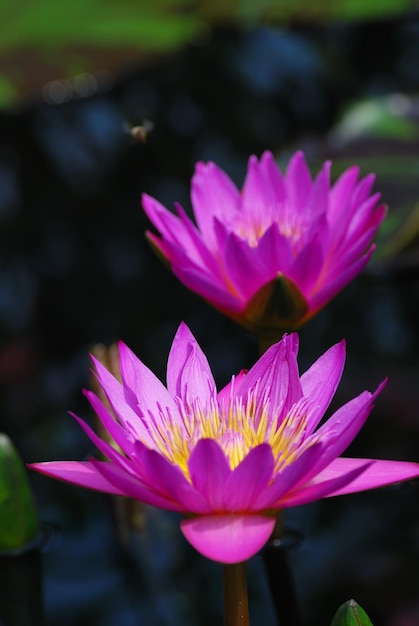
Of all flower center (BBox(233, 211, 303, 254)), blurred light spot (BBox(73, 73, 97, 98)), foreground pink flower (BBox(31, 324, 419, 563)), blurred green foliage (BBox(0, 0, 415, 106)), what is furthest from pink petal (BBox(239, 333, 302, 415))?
blurred light spot (BBox(73, 73, 97, 98))

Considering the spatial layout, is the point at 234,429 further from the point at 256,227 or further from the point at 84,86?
the point at 84,86

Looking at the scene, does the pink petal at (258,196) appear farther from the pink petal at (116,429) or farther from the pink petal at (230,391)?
the pink petal at (116,429)

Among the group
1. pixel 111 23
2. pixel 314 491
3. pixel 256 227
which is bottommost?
pixel 314 491

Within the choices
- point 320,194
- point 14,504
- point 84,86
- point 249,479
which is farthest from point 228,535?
point 84,86

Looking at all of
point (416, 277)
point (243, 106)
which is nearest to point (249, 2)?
point (243, 106)

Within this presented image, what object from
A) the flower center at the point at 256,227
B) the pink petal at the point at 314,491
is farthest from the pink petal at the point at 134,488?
the flower center at the point at 256,227

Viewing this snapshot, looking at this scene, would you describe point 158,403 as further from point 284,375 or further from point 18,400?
point 18,400
